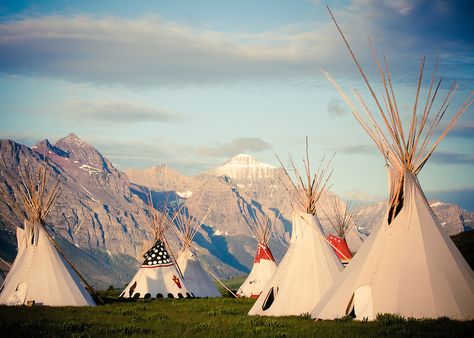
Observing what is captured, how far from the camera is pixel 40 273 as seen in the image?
1207 inches

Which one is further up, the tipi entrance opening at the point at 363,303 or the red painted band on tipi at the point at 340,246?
the tipi entrance opening at the point at 363,303

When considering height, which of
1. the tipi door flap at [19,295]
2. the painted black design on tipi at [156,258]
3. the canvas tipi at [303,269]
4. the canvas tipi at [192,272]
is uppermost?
the canvas tipi at [303,269]

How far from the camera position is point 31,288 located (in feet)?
100

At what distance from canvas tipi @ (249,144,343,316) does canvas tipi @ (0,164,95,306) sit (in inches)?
359

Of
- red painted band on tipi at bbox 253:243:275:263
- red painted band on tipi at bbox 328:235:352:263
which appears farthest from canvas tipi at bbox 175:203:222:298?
red painted band on tipi at bbox 328:235:352:263

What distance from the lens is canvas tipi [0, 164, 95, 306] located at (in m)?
30.2

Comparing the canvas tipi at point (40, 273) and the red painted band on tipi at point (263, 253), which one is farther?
the red painted band on tipi at point (263, 253)

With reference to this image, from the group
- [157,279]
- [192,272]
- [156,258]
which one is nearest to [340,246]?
[192,272]

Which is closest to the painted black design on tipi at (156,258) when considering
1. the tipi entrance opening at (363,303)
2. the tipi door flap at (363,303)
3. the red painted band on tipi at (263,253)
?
the red painted band on tipi at (263,253)

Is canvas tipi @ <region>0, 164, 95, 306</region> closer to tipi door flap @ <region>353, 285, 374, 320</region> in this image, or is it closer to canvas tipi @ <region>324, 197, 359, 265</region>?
tipi door flap @ <region>353, 285, 374, 320</region>

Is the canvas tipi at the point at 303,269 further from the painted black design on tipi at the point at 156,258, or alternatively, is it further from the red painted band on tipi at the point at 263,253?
the red painted band on tipi at the point at 263,253

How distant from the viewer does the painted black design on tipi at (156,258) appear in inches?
1711

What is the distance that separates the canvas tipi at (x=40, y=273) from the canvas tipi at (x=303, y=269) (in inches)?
359

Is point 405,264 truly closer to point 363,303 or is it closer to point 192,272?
point 363,303
